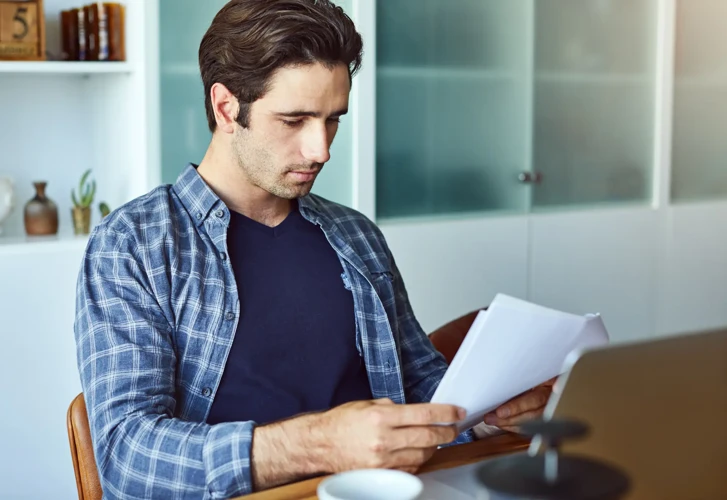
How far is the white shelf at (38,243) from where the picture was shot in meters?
2.24

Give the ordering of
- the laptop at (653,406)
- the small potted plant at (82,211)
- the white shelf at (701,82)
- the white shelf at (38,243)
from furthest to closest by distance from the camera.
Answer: the white shelf at (701,82) → the small potted plant at (82,211) → the white shelf at (38,243) → the laptop at (653,406)

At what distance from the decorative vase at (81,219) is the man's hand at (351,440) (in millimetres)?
1467

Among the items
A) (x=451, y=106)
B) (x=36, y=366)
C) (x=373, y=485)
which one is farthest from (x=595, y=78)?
(x=373, y=485)

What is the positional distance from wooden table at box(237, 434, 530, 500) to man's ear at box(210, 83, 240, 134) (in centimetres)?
68

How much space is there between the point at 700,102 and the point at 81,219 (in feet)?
7.78

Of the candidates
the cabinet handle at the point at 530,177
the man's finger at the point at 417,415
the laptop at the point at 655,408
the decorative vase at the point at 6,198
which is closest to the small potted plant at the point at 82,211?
the decorative vase at the point at 6,198

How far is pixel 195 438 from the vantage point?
47.7 inches

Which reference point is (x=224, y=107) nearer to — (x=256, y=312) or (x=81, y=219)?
(x=256, y=312)

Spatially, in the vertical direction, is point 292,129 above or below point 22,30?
below

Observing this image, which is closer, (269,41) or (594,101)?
(269,41)

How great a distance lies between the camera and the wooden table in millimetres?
1070

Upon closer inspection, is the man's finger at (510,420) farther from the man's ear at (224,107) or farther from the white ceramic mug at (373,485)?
the man's ear at (224,107)

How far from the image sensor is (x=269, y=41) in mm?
1535

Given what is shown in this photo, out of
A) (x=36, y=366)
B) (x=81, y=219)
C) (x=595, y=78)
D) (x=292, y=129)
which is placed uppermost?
(x=595, y=78)
